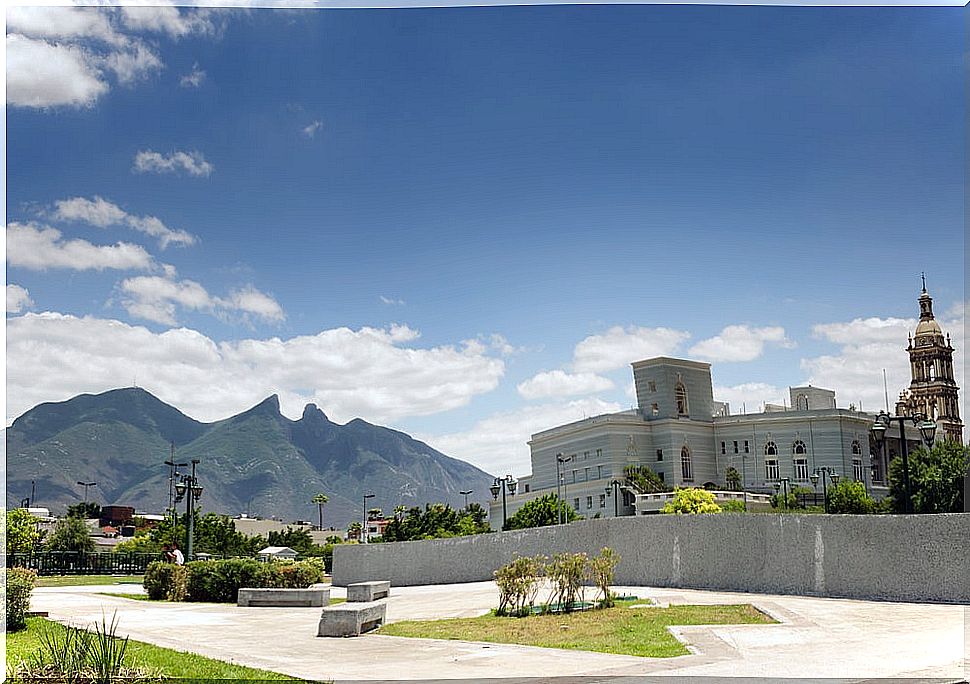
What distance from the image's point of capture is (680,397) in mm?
102938

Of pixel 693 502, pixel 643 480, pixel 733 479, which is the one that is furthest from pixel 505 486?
pixel 733 479

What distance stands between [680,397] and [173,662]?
97883mm

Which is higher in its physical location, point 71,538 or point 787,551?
point 787,551

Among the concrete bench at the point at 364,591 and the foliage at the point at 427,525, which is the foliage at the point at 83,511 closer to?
the foliage at the point at 427,525

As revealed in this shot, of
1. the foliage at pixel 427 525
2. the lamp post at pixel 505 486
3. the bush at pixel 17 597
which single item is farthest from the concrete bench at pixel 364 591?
the foliage at pixel 427 525

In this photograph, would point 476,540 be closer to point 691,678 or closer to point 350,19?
point 350,19

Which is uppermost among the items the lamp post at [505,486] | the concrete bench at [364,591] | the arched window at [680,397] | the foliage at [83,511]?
the arched window at [680,397]

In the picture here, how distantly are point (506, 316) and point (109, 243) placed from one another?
14.9 meters

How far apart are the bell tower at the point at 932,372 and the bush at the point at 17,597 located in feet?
336

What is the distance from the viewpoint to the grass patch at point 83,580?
25797 mm

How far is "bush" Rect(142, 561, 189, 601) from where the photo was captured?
712 inches

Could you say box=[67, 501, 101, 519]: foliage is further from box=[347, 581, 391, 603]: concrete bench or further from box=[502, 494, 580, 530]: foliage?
box=[347, 581, 391, 603]: concrete bench

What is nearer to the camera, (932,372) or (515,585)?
(515,585)

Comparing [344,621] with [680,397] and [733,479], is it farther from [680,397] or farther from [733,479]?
[680,397]
